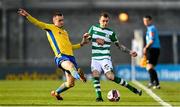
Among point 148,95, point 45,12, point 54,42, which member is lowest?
point 148,95

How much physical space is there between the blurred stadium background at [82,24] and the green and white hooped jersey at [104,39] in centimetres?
2300

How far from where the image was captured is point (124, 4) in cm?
3819

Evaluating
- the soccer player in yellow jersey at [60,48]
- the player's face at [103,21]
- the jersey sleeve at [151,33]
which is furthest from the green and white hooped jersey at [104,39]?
the jersey sleeve at [151,33]

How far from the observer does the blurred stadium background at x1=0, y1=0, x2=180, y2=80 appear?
124ft

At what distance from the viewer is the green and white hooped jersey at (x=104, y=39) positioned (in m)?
14.3

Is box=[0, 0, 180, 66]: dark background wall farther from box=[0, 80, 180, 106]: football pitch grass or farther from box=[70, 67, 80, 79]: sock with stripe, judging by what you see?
box=[70, 67, 80, 79]: sock with stripe

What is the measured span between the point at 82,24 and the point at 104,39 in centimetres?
2439

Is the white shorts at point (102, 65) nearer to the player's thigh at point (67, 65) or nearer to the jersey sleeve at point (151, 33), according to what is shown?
the player's thigh at point (67, 65)

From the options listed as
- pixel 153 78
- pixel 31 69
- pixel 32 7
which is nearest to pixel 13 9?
pixel 32 7

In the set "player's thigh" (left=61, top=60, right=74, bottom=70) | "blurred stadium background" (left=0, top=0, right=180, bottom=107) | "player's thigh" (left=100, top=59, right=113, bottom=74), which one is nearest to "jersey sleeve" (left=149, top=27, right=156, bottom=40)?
"player's thigh" (left=100, top=59, right=113, bottom=74)

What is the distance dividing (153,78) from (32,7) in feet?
66.8

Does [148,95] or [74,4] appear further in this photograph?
[74,4]

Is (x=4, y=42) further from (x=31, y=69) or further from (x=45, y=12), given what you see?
(x=31, y=69)

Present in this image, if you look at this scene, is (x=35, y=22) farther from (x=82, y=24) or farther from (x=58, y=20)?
(x=82, y=24)
